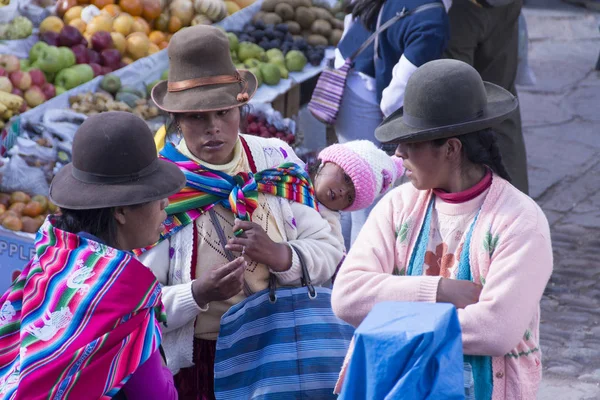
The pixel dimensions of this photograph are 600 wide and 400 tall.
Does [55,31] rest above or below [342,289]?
below

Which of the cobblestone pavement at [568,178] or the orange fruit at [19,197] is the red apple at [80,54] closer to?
the orange fruit at [19,197]

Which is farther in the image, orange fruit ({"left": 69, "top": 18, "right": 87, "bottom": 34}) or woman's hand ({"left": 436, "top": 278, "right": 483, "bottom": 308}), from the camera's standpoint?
orange fruit ({"left": 69, "top": 18, "right": 87, "bottom": 34})

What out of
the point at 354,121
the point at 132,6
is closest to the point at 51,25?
the point at 132,6

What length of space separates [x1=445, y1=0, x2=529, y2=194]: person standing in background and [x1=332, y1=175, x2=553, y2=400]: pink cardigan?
2.56 meters

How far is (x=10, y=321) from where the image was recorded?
2.35m

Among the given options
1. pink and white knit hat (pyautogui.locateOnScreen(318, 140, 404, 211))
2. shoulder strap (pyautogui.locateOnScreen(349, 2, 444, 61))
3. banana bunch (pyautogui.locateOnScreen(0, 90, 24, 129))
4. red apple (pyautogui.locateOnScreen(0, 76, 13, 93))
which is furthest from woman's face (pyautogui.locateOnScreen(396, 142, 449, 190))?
red apple (pyautogui.locateOnScreen(0, 76, 13, 93))

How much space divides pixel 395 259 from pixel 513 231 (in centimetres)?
39

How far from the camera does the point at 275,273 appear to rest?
3043mm

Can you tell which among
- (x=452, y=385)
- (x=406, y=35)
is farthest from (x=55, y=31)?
(x=452, y=385)

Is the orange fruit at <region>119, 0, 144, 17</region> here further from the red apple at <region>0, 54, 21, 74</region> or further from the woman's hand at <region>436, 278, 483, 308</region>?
the woman's hand at <region>436, 278, 483, 308</region>

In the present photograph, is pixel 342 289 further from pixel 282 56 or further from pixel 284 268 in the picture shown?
pixel 282 56

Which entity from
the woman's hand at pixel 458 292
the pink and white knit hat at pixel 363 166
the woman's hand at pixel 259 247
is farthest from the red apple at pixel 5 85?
the woman's hand at pixel 458 292

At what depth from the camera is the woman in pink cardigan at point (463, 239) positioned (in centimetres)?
234

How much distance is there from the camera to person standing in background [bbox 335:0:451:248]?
4.70 metres
